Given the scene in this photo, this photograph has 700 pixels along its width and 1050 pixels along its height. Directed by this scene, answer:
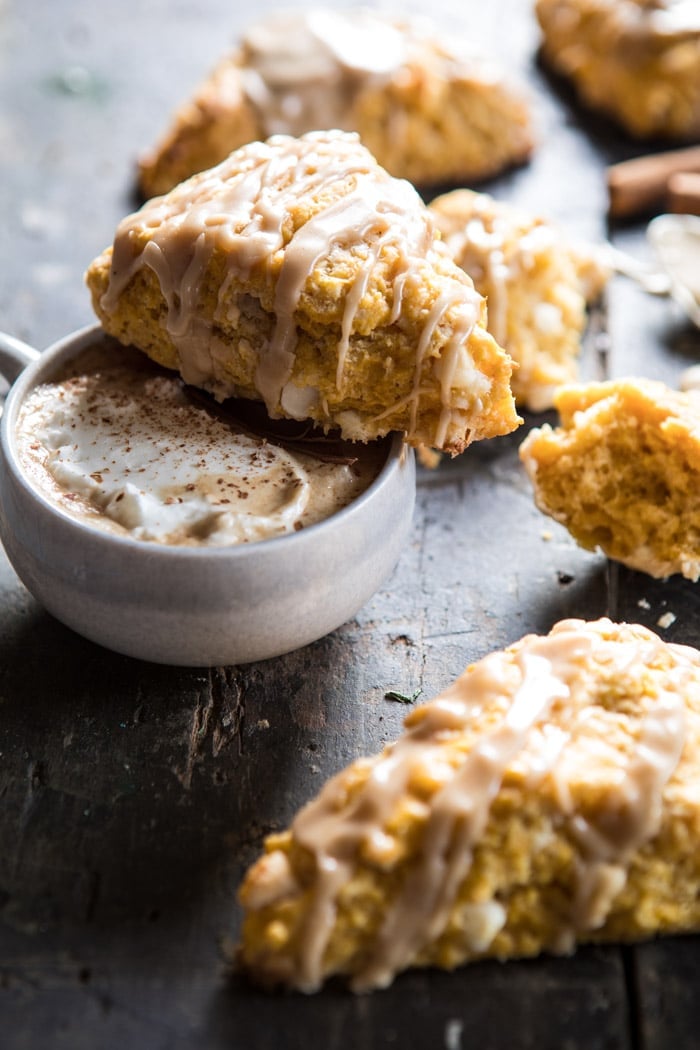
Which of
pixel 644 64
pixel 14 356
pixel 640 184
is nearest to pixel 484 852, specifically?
pixel 14 356

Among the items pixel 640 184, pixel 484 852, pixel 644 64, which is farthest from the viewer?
pixel 644 64

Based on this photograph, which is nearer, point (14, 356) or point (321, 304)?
point (321, 304)

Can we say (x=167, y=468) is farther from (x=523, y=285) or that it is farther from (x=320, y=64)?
(x=320, y=64)

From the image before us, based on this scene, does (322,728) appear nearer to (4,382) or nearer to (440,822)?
(440,822)

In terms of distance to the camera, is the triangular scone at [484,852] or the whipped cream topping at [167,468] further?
the whipped cream topping at [167,468]

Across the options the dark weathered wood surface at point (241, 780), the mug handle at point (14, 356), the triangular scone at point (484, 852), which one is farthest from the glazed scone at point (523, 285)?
the triangular scone at point (484, 852)

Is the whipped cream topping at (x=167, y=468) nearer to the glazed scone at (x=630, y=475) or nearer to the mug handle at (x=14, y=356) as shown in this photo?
the mug handle at (x=14, y=356)
